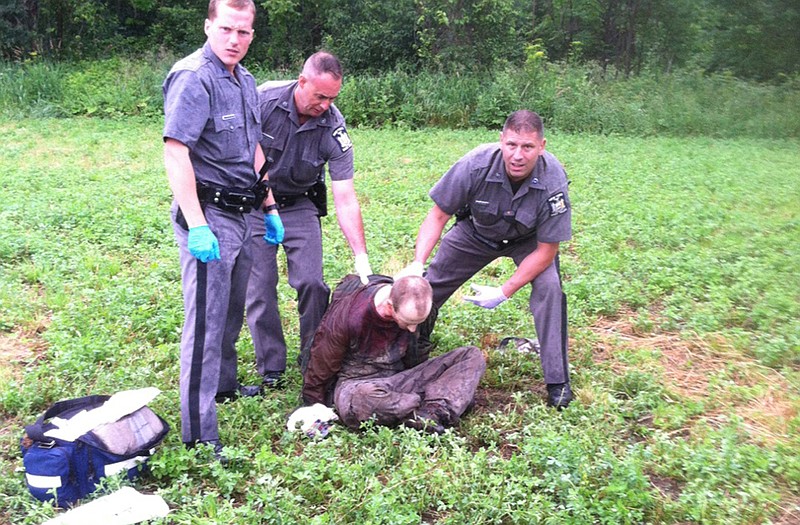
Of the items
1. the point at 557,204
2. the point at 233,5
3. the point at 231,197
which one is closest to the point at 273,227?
the point at 231,197

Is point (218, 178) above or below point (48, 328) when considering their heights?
above

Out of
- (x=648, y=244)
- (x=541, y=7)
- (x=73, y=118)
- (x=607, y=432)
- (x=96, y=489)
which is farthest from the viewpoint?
(x=541, y=7)

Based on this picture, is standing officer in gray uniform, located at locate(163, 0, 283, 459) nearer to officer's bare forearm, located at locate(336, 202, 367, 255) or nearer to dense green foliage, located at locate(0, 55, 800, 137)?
officer's bare forearm, located at locate(336, 202, 367, 255)

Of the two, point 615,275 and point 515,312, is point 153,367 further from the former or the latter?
point 615,275

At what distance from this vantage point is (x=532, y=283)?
4.32 metres

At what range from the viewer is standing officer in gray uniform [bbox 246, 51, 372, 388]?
4.32 m

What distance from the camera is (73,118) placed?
14.9 m

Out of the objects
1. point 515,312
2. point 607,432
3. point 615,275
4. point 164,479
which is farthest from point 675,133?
point 164,479

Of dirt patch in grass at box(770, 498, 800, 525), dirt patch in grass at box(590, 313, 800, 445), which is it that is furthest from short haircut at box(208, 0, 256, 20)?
dirt patch in grass at box(770, 498, 800, 525)

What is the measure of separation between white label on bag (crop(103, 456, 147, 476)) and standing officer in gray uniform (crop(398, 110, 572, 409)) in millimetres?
1559

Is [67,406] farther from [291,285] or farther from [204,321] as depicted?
[291,285]

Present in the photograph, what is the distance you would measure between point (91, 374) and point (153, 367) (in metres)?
0.34

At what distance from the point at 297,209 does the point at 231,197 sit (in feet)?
3.16

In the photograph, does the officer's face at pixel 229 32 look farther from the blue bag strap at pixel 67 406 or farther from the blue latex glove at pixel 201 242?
the blue bag strap at pixel 67 406
